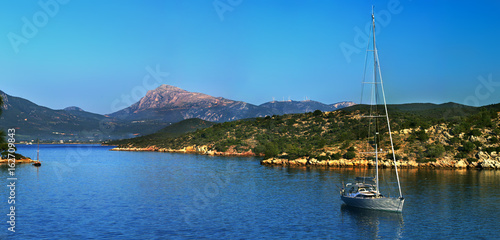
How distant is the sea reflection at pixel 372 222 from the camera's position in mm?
40812

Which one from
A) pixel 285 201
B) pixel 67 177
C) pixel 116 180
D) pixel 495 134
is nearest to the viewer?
pixel 285 201

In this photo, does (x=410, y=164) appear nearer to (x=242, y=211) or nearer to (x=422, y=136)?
(x=422, y=136)

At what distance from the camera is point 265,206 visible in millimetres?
55250

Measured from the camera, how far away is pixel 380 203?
162 ft

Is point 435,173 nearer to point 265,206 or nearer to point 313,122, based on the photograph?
point 265,206

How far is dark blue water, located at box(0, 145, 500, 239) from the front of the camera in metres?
41.0

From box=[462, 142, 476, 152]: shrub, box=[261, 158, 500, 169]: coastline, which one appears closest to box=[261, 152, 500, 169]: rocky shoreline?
box=[261, 158, 500, 169]: coastline

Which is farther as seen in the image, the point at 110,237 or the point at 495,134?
the point at 495,134

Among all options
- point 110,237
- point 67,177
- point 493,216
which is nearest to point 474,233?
point 493,216

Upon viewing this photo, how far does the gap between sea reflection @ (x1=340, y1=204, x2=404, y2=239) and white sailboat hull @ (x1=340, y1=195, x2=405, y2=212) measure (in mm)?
539

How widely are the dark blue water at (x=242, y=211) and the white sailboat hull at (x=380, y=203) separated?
76 centimetres

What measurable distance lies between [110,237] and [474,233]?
32.3m

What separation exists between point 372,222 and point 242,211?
48.2ft

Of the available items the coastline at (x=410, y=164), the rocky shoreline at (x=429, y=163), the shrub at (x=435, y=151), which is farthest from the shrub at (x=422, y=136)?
the coastline at (x=410, y=164)
